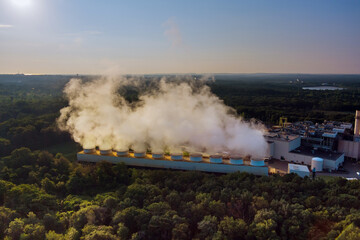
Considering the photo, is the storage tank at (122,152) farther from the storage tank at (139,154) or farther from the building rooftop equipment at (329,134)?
the building rooftop equipment at (329,134)

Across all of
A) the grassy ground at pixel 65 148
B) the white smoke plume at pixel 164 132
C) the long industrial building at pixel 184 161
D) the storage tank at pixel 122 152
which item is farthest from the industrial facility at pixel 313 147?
the grassy ground at pixel 65 148

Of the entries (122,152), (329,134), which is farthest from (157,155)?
(329,134)

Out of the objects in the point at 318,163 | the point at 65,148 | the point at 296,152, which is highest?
the point at 296,152

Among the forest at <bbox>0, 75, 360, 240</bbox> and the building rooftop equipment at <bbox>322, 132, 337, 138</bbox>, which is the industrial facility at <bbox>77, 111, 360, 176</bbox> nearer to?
the building rooftop equipment at <bbox>322, 132, 337, 138</bbox>

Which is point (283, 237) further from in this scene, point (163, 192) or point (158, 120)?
point (158, 120)

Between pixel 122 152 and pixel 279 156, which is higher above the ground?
pixel 122 152

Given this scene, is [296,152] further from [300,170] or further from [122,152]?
[122,152]

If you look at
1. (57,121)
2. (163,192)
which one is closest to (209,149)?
(163,192)

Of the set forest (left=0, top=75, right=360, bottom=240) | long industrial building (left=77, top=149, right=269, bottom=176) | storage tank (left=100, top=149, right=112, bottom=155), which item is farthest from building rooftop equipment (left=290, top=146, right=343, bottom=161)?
storage tank (left=100, top=149, right=112, bottom=155)
